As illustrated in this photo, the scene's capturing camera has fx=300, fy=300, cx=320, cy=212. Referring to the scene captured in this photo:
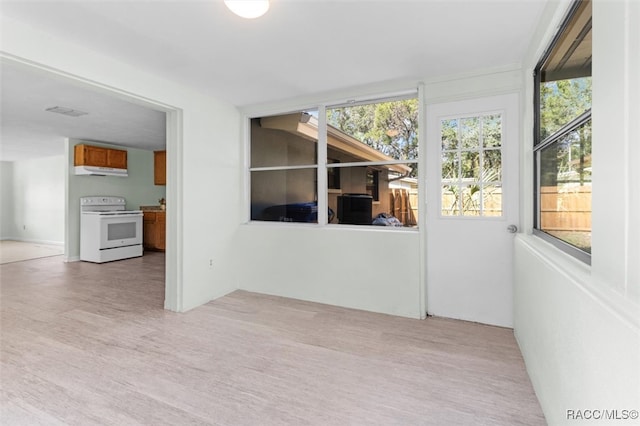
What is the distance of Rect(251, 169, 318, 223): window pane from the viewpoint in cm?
361

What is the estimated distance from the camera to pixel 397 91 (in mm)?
3035

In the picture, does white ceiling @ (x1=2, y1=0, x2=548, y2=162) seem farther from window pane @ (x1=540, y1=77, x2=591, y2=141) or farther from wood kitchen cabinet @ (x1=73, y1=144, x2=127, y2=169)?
wood kitchen cabinet @ (x1=73, y1=144, x2=127, y2=169)

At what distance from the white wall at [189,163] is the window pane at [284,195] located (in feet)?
0.90

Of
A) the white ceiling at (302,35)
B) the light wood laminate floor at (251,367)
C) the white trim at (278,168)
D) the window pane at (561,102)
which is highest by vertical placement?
the white ceiling at (302,35)

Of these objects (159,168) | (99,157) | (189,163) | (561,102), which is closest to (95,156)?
(99,157)

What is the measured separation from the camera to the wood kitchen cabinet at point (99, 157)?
575cm

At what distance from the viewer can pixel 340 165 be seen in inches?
134

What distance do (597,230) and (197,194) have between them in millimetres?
3223

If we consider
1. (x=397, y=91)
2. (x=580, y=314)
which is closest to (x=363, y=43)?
(x=397, y=91)

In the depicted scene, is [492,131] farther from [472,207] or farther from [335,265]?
[335,265]

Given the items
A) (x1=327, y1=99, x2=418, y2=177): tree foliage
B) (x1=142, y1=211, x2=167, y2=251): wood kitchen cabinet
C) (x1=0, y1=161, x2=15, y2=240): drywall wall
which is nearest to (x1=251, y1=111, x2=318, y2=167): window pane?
(x1=327, y1=99, x2=418, y2=177): tree foliage

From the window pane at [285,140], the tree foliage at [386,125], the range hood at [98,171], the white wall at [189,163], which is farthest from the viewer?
the range hood at [98,171]

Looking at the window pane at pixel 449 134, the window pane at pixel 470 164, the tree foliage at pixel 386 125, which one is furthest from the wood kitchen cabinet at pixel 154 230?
the window pane at pixel 470 164

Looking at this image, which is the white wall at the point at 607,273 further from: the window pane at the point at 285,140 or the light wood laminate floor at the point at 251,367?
the window pane at the point at 285,140
